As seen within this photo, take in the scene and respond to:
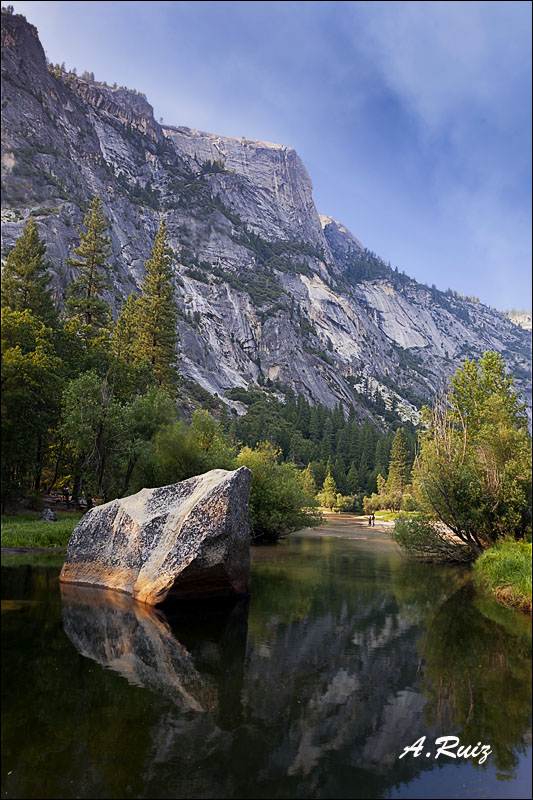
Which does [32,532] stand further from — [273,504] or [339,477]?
[339,477]

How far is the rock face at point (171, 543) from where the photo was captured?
52.8 ft

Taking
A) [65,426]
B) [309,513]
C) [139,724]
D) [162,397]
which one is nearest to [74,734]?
[139,724]

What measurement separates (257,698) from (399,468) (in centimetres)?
9238

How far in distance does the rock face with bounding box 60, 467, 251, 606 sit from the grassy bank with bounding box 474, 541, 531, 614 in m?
9.47

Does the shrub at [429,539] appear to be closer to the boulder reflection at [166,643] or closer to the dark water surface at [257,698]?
the dark water surface at [257,698]

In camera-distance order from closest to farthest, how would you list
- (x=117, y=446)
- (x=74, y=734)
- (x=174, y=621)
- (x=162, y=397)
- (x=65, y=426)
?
(x=74, y=734), (x=174, y=621), (x=65, y=426), (x=117, y=446), (x=162, y=397)

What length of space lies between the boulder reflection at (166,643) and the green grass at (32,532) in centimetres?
810

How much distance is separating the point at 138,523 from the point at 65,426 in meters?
14.7

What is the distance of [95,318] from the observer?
51781mm

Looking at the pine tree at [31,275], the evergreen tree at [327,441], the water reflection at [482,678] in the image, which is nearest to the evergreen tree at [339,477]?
the evergreen tree at [327,441]

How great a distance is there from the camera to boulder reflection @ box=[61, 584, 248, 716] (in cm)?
964

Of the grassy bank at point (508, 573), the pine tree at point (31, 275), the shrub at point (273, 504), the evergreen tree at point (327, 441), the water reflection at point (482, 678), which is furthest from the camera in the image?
the evergreen tree at point (327, 441)

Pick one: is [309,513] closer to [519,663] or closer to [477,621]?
[477,621]
